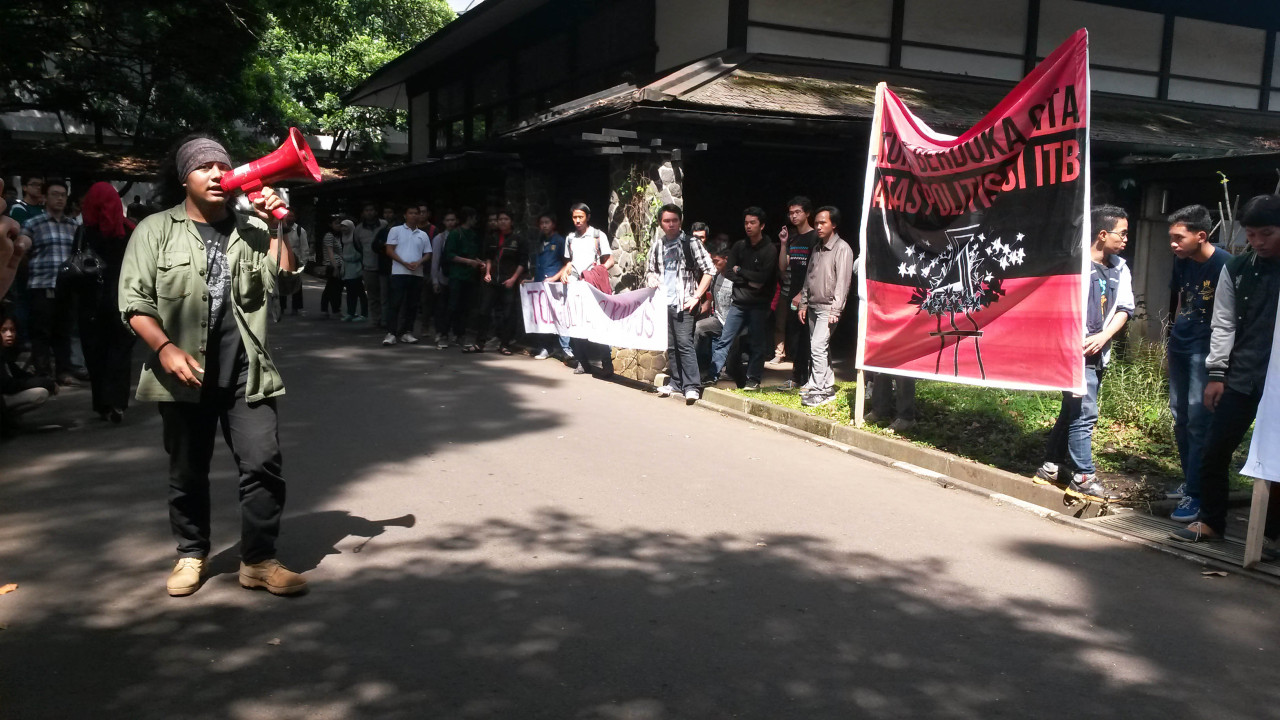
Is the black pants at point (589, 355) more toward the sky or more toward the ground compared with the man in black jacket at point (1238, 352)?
more toward the ground

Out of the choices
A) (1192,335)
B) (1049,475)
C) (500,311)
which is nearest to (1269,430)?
(1192,335)

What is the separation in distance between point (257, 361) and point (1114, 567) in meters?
4.47

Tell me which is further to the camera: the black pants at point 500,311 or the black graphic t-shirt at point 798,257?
the black pants at point 500,311

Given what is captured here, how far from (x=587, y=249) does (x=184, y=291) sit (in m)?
8.05

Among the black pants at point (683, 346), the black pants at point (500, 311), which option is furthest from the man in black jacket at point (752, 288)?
the black pants at point (500, 311)

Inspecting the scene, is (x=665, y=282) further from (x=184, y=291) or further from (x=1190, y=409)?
(x=184, y=291)

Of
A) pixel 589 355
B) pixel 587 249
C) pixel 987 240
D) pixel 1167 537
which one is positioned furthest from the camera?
pixel 589 355

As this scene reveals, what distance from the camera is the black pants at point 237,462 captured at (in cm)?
458

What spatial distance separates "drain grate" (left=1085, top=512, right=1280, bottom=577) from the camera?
558 centimetres

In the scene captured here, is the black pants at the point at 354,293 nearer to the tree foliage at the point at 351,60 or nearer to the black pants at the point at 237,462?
the black pants at the point at 237,462

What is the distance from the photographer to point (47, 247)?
30.2 ft

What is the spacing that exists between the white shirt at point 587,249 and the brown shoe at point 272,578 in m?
7.92

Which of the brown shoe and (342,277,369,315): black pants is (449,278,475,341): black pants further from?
the brown shoe

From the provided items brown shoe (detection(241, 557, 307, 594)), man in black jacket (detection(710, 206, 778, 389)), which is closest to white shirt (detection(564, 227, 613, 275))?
man in black jacket (detection(710, 206, 778, 389))
